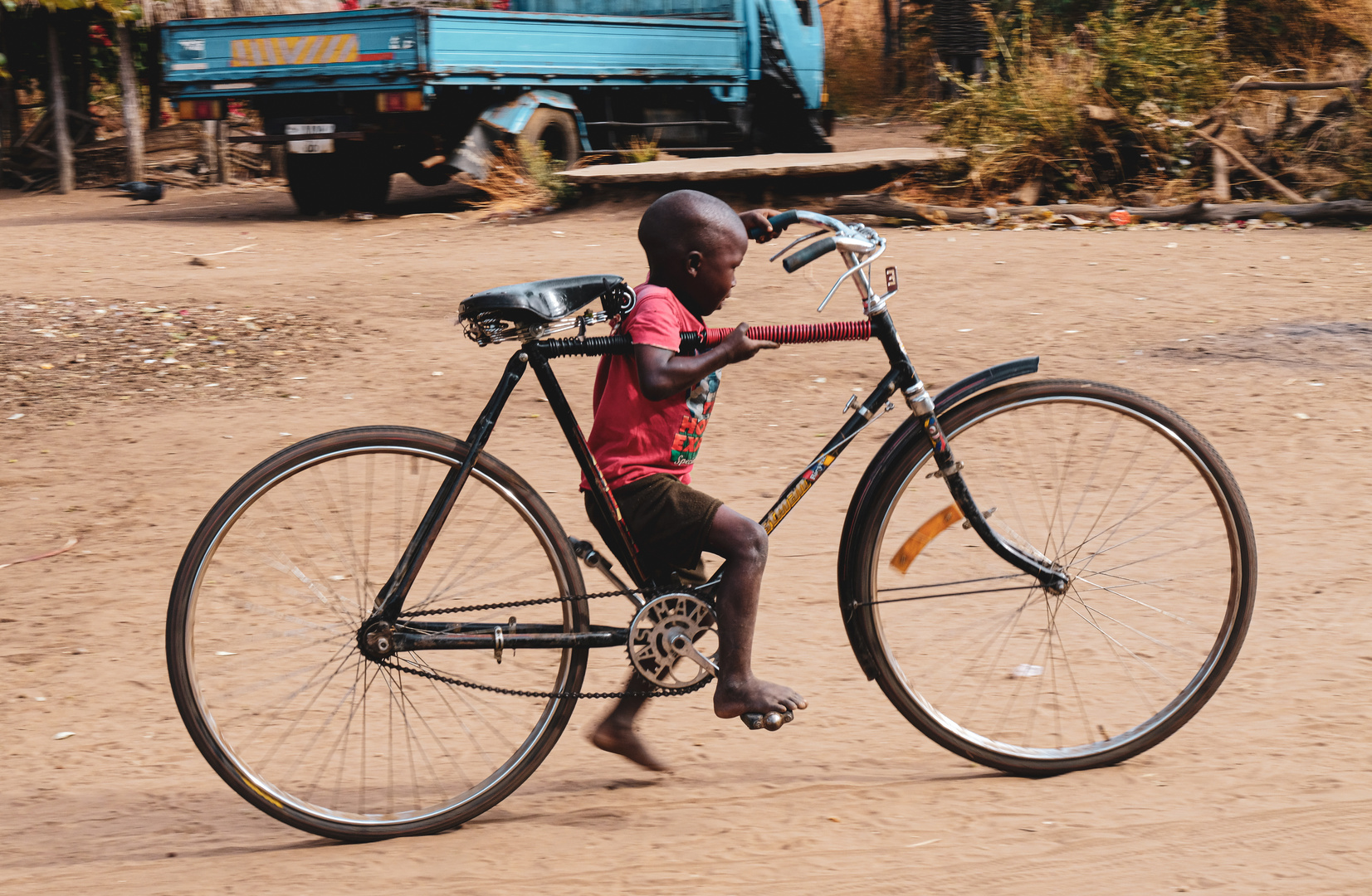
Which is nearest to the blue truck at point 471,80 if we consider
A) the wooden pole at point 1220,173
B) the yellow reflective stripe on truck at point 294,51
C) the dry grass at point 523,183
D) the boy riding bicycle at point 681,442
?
the yellow reflective stripe on truck at point 294,51

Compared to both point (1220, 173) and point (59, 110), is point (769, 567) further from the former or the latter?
point (59, 110)

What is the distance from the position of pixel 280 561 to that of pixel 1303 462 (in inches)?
149

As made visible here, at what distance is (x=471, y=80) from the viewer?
11.8 meters

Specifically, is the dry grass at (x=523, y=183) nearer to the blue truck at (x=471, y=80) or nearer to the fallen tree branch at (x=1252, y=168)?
the blue truck at (x=471, y=80)

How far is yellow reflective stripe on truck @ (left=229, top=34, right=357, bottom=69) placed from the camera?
452 inches

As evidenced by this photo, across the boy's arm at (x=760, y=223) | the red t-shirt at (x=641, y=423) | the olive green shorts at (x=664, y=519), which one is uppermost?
the boy's arm at (x=760, y=223)

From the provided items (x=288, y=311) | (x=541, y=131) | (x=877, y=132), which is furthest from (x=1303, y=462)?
(x=877, y=132)

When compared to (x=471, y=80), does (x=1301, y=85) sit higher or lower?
lower

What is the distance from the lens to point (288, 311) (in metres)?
7.71

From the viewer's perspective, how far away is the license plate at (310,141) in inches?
464

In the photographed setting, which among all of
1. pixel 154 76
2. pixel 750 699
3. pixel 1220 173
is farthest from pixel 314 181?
pixel 750 699

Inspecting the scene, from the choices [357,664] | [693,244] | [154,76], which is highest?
[154,76]

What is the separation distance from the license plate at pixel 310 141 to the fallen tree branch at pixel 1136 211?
455 cm

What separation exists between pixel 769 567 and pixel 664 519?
65.5 inches
